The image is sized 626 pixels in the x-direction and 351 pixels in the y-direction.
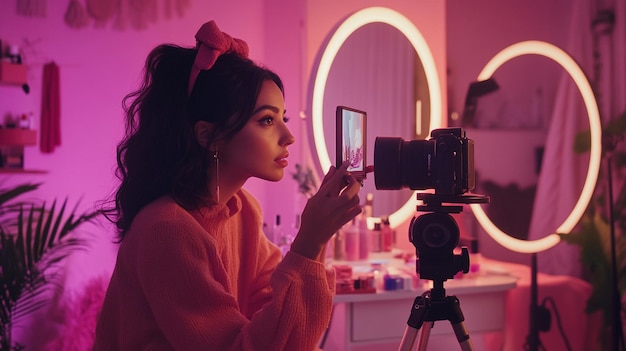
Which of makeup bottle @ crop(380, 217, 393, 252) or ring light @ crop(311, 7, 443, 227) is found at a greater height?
ring light @ crop(311, 7, 443, 227)

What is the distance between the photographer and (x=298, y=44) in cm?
209

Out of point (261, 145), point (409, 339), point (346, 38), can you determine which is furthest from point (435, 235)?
point (346, 38)

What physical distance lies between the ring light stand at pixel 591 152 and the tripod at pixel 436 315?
3.36 ft

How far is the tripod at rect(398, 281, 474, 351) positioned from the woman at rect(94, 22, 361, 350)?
0.20m

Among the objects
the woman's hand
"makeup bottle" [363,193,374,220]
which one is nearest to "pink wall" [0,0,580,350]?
"makeup bottle" [363,193,374,220]

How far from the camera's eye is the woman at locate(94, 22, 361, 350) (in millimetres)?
814

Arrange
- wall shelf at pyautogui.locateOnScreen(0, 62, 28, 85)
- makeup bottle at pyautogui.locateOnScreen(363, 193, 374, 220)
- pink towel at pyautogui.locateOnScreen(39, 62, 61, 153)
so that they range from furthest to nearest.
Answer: pink towel at pyautogui.locateOnScreen(39, 62, 61, 153) → wall shelf at pyautogui.locateOnScreen(0, 62, 28, 85) → makeup bottle at pyautogui.locateOnScreen(363, 193, 374, 220)

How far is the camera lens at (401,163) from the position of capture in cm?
105

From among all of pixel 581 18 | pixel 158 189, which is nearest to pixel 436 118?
pixel 581 18

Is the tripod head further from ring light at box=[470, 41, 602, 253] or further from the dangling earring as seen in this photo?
ring light at box=[470, 41, 602, 253]

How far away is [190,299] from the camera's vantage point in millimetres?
812

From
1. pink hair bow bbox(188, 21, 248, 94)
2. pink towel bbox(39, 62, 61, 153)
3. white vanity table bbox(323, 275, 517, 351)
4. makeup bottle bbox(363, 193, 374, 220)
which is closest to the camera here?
pink hair bow bbox(188, 21, 248, 94)

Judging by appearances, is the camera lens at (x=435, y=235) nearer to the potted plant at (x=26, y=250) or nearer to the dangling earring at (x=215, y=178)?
the dangling earring at (x=215, y=178)

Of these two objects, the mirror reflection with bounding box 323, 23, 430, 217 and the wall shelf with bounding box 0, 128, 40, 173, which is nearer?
the mirror reflection with bounding box 323, 23, 430, 217
